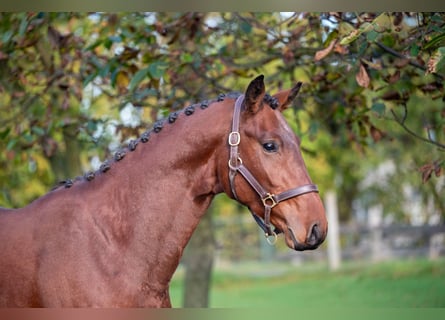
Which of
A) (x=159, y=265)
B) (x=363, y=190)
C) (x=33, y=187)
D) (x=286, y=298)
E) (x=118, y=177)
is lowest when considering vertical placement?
(x=363, y=190)

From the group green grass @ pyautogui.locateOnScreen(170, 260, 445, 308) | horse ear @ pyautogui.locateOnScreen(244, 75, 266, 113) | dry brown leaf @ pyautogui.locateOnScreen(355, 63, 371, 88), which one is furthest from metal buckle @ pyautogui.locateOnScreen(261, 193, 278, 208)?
green grass @ pyautogui.locateOnScreen(170, 260, 445, 308)

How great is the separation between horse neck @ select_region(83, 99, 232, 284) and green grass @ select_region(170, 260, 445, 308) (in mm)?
6796

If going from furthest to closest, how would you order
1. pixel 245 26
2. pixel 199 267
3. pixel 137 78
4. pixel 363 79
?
pixel 199 267 < pixel 245 26 < pixel 137 78 < pixel 363 79

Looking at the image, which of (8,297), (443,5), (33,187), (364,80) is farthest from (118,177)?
(33,187)

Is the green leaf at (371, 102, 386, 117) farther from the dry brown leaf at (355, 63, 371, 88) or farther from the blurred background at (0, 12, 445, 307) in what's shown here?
the dry brown leaf at (355, 63, 371, 88)

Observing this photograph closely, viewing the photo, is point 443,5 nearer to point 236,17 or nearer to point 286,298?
point 236,17

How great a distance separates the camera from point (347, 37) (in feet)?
13.5

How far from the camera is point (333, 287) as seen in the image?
14.1 m

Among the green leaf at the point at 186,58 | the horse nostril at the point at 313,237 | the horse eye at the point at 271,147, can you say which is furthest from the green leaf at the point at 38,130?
the horse nostril at the point at 313,237

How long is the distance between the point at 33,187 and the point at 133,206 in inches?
452

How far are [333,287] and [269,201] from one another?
11.0m

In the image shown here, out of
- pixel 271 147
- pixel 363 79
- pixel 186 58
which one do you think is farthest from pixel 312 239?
pixel 186 58

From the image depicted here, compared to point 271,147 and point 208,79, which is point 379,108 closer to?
point 208,79

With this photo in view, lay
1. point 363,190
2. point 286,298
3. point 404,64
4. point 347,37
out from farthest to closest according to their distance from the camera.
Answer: point 363,190, point 286,298, point 404,64, point 347,37
